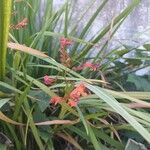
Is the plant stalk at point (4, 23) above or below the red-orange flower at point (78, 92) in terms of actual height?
above

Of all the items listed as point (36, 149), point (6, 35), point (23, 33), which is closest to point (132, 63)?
point (23, 33)

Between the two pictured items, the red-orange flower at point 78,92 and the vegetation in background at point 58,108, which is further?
the vegetation in background at point 58,108

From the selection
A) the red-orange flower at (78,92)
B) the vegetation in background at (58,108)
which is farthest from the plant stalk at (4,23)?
the red-orange flower at (78,92)

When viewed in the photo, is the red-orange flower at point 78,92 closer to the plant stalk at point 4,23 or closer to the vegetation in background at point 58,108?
the vegetation in background at point 58,108

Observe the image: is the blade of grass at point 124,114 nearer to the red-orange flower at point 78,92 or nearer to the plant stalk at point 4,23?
the red-orange flower at point 78,92

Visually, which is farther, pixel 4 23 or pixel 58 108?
pixel 58 108

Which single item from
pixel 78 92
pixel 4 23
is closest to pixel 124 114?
pixel 78 92

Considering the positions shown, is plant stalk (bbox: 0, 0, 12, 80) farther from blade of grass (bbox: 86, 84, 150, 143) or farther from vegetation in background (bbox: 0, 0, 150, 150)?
blade of grass (bbox: 86, 84, 150, 143)

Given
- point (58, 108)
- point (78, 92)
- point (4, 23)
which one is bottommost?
point (58, 108)

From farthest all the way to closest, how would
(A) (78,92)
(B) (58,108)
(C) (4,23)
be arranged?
1. (B) (58,108)
2. (C) (4,23)
3. (A) (78,92)

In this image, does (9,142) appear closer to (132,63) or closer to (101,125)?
(101,125)

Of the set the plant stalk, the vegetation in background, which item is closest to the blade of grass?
the vegetation in background

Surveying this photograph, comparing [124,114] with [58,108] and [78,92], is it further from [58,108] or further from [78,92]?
[58,108]

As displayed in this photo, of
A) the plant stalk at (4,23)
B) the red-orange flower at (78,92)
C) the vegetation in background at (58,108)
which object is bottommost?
the vegetation in background at (58,108)
